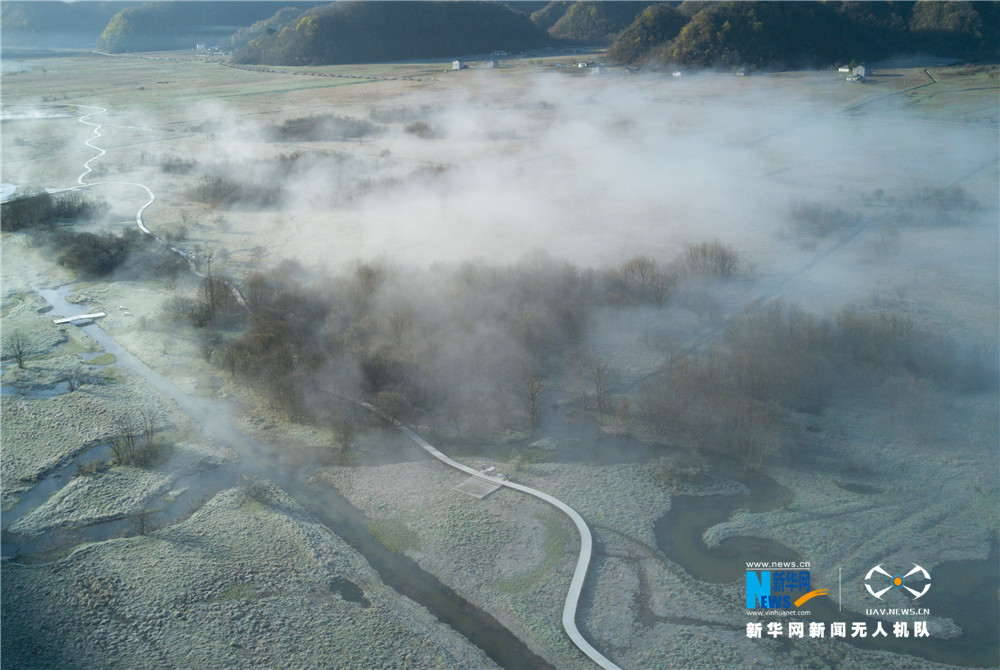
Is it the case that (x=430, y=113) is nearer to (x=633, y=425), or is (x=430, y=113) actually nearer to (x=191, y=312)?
(x=191, y=312)

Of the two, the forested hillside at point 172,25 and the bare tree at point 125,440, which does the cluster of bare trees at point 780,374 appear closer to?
the bare tree at point 125,440

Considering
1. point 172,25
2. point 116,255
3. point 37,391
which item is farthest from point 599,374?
point 172,25

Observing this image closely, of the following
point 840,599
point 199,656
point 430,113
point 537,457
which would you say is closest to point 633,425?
point 537,457

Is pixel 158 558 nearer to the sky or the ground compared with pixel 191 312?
nearer to the ground

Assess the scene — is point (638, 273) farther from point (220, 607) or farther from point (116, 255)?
point (116, 255)

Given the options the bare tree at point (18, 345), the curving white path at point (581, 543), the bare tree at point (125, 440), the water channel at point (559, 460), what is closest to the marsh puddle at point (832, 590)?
the water channel at point (559, 460)
